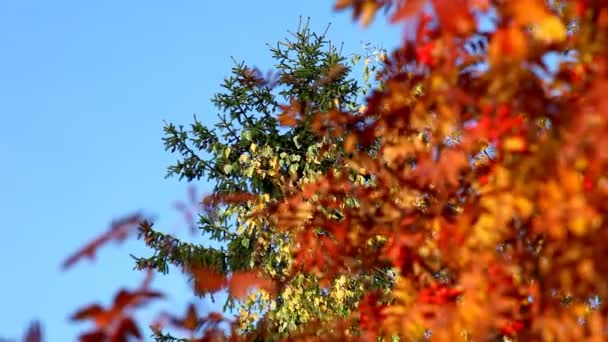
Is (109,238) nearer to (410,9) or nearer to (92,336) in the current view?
(92,336)

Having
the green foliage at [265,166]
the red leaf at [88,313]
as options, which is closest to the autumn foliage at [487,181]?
the red leaf at [88,313]

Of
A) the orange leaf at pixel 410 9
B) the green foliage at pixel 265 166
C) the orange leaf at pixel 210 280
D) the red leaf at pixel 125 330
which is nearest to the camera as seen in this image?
the orange leaf at pixel 410 9

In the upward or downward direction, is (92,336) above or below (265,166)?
below

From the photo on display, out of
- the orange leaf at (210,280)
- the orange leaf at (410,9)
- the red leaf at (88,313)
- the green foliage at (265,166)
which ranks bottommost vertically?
the red leaf at (88,313)

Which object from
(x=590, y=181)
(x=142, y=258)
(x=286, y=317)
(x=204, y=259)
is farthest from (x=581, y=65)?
(x=142, y=258)

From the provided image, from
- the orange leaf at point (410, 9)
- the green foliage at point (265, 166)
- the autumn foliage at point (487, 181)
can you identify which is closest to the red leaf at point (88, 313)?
the autumn foliage at point (487, 181)

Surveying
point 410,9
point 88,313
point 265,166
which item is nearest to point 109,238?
point 88,313

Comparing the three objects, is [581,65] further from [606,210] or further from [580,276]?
[580,276]

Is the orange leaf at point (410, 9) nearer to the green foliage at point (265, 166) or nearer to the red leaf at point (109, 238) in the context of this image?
the red leaf at point (109, 238)

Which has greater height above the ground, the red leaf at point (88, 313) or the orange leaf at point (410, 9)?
the orange leaf at point (410, 9)

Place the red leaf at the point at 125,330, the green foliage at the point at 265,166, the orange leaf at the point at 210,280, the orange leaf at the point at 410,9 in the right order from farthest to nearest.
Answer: the green foliage at the point at 265,166, the orange leaf at the point at 210,280, the red leaf at the point at 125,330, the orange leaf at the point at 410,9

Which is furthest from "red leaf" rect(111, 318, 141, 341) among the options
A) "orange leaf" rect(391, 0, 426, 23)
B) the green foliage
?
the green foliage

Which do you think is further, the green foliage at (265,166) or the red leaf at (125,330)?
the green foliage at (265,166)

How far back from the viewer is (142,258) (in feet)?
50.0
